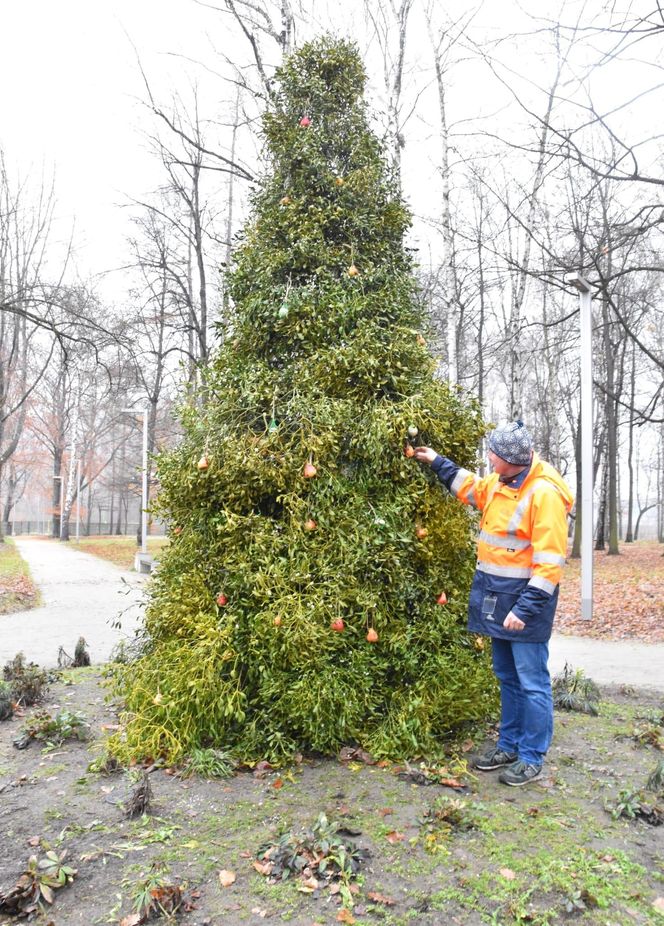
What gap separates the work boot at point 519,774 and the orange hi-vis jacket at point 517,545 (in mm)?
737

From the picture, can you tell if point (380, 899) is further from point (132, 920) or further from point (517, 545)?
point (517, 545)

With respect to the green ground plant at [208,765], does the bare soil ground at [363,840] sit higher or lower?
lower

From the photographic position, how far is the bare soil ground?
2.73 metres

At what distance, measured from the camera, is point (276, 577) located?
3.98m

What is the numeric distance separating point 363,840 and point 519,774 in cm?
113

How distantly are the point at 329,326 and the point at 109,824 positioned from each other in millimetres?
3108

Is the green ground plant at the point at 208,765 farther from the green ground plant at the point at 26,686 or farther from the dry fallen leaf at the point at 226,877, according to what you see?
the green ground plant at the point at 26,686

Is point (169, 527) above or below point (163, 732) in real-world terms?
above

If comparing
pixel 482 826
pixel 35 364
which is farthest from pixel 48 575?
pixel 482 826

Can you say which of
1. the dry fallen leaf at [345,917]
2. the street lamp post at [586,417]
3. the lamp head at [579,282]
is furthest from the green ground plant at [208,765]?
the lamp head at [579,282]

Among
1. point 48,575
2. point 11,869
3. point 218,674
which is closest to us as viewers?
point 11,869

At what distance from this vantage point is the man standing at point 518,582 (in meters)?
3.76

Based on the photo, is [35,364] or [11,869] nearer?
[11,869]

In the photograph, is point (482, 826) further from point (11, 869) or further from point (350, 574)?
point (11, 869)
